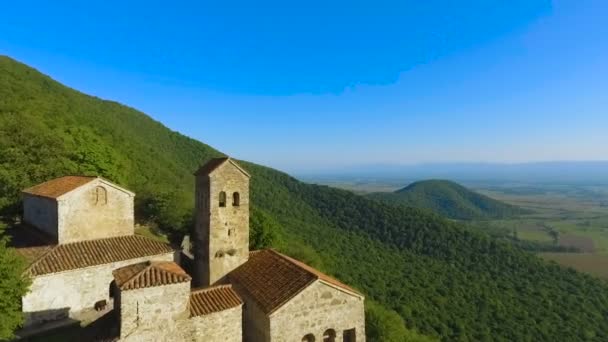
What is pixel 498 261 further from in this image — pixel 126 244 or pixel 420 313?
pixel 126 244

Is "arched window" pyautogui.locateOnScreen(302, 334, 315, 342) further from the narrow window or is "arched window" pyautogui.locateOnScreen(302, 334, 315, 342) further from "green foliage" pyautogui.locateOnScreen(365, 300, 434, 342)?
"green foliage" pyautogui.locateOnScreen(365, 300, 434, 342)

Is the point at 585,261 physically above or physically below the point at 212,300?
below

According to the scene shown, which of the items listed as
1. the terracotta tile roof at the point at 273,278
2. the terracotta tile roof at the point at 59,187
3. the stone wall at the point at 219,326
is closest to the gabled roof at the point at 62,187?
the terracotta tile roof at the point at 59,187

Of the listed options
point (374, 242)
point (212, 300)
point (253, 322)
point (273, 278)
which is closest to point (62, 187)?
point (212, 300)

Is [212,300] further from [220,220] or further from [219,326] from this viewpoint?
[220,220]

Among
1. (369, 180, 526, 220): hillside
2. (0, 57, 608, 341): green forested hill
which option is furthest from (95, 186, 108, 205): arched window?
(369, 180, 526, 220): hillside

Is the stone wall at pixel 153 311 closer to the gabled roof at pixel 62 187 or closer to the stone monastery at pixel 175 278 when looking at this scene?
the stone monastery at pixel 175 278
